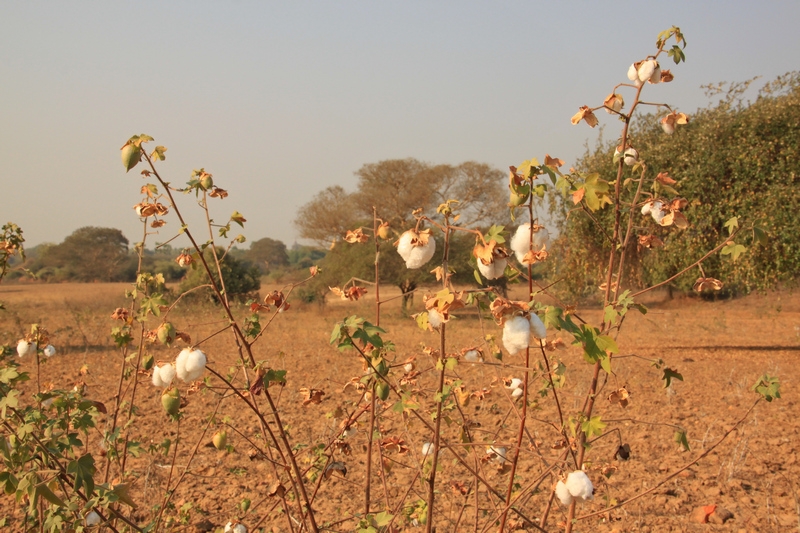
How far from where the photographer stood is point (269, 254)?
55.8m

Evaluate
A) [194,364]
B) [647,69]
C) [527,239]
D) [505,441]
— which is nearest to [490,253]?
[527,239]

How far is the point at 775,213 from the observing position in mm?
7434

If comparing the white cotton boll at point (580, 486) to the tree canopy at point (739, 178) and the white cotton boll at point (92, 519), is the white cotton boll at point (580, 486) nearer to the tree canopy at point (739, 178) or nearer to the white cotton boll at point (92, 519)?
the white cotton boll at point (92, 519)

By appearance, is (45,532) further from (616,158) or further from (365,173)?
(365,173)

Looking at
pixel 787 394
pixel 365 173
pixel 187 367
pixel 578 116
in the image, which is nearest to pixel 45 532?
pixel 187 367

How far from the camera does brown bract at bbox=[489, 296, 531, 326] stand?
40.5 inches

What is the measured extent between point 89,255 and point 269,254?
2203cm

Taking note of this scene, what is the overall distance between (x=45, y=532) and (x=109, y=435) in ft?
1.36

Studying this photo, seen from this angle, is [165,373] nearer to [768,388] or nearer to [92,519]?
[92,519]

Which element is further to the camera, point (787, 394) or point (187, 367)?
point (787, 394)

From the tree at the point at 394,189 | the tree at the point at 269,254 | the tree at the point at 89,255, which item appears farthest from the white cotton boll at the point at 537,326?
the tree at the point at 269,254

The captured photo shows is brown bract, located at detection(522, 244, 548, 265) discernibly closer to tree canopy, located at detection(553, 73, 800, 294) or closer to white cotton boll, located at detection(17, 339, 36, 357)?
white cotton boll, located at detection(17, 339, 36, 357)

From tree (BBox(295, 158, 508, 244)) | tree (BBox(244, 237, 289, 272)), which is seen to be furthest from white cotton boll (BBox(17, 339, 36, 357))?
tree (BBox(244, 237, 289, 272))

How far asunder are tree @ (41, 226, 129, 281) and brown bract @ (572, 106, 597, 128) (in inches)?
1425
